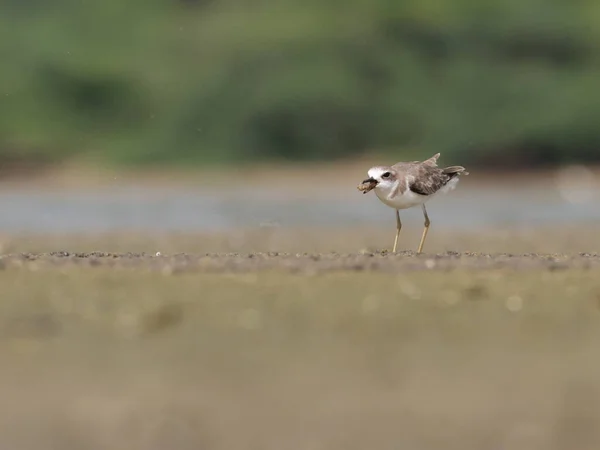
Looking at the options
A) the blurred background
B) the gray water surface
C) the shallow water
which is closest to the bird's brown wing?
the shallow water

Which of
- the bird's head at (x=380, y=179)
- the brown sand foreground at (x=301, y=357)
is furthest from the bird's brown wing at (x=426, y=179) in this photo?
the brown sand foreground at (x=301, y=357)

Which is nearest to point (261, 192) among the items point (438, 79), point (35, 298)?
point (438, 79)

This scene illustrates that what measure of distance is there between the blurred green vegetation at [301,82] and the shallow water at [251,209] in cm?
380

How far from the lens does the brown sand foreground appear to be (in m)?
5.42

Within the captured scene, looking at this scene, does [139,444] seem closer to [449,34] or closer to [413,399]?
[413,399]

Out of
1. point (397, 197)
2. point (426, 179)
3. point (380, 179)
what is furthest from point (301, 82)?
point (380, 179)

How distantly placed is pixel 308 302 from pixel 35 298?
57.6 inches

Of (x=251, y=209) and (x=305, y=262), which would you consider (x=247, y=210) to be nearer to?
(x=251, y=209)

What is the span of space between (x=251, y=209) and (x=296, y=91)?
34.8 feet

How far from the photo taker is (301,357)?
6031 mm

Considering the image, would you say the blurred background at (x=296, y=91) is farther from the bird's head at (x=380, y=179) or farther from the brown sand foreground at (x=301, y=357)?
the brown sand foreground at (x=301, y=357)

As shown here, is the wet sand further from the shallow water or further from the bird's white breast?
the shallow water

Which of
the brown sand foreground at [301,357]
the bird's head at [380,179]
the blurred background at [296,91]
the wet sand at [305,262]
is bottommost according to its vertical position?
the brown sand foreground at [301,357]

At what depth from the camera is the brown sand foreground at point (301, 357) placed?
542 cm
